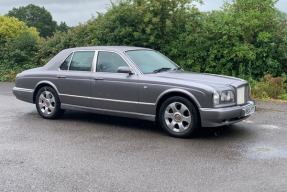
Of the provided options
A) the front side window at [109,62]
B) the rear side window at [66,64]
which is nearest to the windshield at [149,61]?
the front side window at [109,62]

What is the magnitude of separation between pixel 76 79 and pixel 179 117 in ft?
8.05

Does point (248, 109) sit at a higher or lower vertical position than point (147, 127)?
higher

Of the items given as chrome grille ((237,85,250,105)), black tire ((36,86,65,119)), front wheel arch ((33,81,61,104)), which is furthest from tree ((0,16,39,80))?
chrome grille ((237,85,250,105))

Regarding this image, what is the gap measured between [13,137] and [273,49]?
8234 mm

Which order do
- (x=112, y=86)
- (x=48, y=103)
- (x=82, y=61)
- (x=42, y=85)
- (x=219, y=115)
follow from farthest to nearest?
(x=42, y=85) < (x=48, y=103) < (x=82, y=61) < (x=112, y=86) < (x=219, y=115)

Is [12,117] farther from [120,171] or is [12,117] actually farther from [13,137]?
[120,171]

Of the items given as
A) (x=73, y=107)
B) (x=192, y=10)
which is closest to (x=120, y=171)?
(x=73, y=107)

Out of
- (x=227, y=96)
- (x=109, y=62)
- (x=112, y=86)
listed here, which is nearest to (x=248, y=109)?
(x=227, y=96)

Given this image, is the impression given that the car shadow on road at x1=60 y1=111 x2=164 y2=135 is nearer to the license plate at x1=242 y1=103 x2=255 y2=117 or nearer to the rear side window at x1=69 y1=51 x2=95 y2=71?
the rear side window at x1=69 y1=51 x2=95 y2=71

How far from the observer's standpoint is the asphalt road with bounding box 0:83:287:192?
4818mm

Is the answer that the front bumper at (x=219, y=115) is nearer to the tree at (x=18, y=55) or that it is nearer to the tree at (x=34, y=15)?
the tree at (x=18, y=55)

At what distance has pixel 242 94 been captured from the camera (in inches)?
289

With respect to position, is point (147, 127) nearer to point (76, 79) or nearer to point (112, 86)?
point (112, 86)

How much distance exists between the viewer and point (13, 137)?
7230 mm
